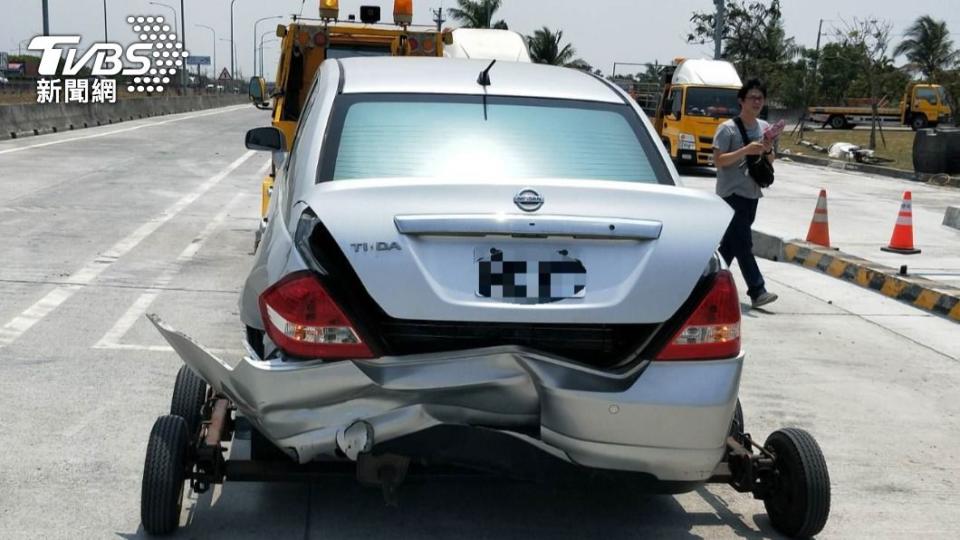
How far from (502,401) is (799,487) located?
123cm

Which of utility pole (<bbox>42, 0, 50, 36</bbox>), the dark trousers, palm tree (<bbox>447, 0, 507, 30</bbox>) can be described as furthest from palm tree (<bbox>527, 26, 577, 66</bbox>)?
the dark trousers

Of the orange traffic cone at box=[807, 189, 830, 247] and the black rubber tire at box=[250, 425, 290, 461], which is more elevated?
the black rubber tire at box=[250, 425, 290, 461]

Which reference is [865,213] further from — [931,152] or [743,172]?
[743,172]

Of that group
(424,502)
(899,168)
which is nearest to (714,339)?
(424,502)

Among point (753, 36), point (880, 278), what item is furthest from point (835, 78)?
point (880, 278)

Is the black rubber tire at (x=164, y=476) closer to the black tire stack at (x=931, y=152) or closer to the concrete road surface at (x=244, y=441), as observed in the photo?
the concrete road surface at (x=244, y=441)

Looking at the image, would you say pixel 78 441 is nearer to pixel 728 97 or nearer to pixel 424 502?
pixel 424 502

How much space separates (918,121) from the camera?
4944cm

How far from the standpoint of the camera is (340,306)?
3627mm

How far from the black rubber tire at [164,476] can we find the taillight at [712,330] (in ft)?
5.29

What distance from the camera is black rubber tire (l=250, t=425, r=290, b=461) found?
164 inches

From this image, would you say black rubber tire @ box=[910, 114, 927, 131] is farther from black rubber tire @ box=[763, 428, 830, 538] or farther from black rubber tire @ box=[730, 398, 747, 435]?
black rubber tire @ box=[763, 428, 830, 538]

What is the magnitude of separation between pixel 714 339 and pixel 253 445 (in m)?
1.64

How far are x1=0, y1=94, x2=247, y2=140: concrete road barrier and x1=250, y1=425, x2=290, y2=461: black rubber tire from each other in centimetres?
2536
